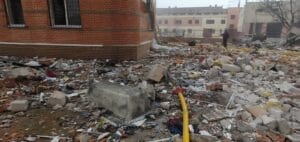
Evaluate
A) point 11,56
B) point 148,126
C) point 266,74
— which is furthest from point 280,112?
point 11,56

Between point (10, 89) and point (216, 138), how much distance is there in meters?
4.75

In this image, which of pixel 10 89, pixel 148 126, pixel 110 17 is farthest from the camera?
pixel 110 17

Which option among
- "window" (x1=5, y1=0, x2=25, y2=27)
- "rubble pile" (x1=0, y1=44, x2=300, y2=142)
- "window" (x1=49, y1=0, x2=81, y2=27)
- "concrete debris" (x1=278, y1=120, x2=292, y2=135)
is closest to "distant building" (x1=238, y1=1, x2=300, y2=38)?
"window" (x1=49, y1=0, x2=81, y2=27)

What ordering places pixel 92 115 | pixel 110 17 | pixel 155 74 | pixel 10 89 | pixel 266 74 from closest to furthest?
1. pixel 92 115
2. pixel 10 89
3. pixel 155 74
4. pixel 266 74
5. pixel 110 17

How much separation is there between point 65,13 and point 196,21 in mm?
52230

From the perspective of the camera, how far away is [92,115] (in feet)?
13.8

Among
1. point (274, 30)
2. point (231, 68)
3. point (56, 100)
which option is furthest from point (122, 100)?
point (274, 30)

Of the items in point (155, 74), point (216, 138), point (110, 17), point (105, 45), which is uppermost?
point (110, 17)

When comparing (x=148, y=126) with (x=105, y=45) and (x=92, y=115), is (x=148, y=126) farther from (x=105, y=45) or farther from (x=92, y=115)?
(x=105, y=45)

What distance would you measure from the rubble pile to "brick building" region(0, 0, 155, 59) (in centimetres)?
189

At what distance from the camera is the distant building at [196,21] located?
176 ft

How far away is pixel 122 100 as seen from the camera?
3.91 m

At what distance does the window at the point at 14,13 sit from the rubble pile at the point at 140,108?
10.8 feet

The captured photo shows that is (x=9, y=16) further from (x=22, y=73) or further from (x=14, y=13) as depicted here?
(x=22, y=73)
